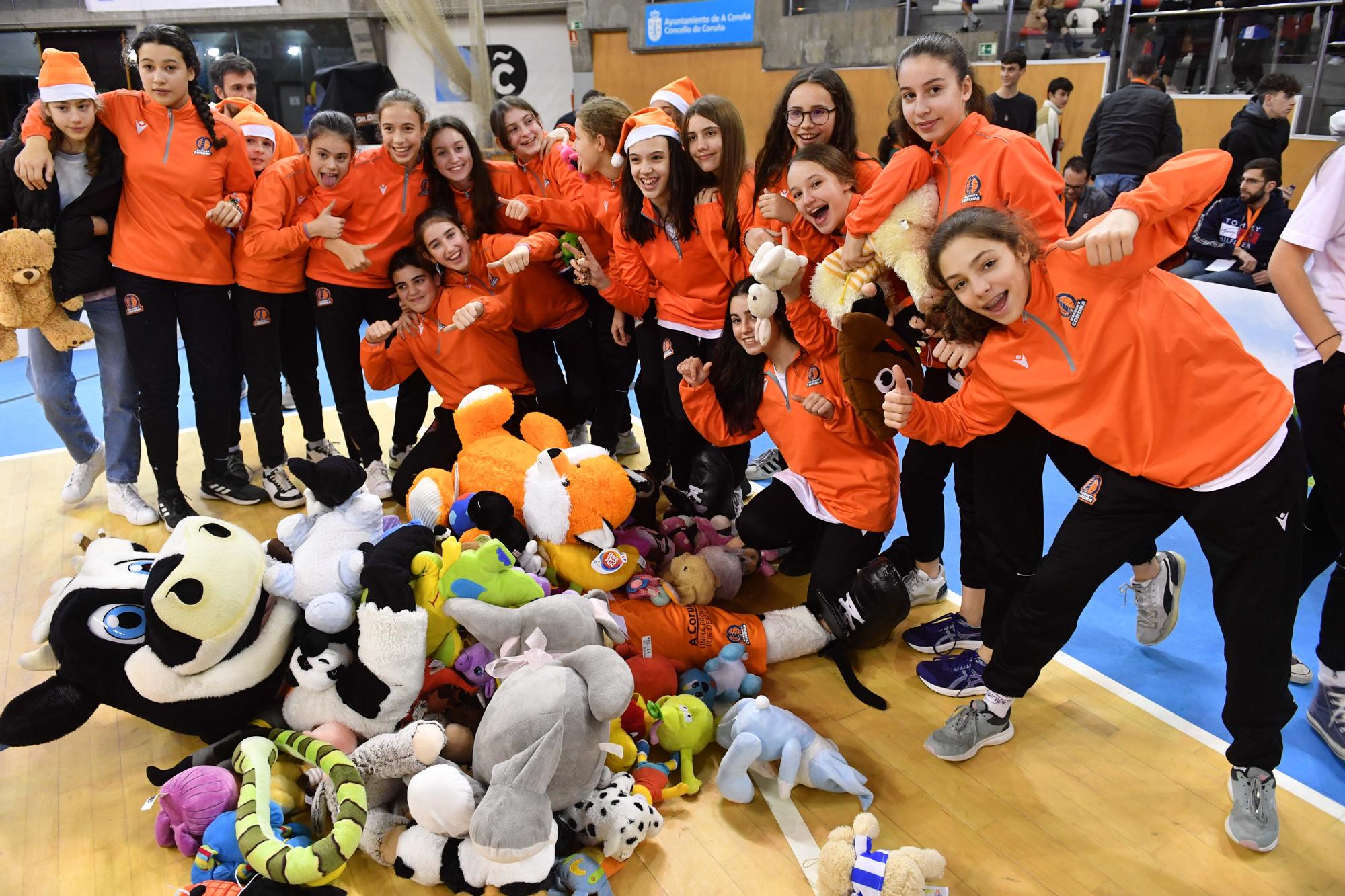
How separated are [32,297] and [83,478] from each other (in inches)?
32.7

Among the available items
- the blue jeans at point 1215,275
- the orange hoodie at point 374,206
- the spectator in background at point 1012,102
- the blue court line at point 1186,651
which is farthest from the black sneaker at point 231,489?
the spectator in background at point 1012,102

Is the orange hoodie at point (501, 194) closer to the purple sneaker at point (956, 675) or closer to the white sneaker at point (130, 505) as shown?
the white sneaker at point (130, 505)

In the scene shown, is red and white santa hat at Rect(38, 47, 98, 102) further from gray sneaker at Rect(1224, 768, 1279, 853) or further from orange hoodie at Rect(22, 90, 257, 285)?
gray sneaker at Rect(1224, 768, 1279, 853)

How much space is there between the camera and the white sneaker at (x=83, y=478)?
11.5 feet

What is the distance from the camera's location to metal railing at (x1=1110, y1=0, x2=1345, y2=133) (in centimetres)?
573

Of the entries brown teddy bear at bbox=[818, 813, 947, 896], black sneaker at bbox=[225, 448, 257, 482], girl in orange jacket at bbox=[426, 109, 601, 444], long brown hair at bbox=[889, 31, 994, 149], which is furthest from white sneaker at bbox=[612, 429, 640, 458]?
brown teddy bear at bbox=[818, 813, 947, 896]

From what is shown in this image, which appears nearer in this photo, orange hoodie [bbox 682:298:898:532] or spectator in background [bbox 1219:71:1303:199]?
orange hoodie [bbox 682:298:898:532]

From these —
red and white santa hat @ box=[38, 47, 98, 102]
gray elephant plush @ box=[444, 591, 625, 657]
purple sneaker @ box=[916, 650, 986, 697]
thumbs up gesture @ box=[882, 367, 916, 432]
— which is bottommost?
purple sneaker @ box=[916, 650, 986, 697]

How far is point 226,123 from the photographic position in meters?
3.10

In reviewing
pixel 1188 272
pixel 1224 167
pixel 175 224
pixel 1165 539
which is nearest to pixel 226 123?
pixel 175 224

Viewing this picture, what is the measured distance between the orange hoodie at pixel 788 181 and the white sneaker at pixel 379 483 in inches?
70.0

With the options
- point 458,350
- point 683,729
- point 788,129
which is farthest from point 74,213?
point 683,729

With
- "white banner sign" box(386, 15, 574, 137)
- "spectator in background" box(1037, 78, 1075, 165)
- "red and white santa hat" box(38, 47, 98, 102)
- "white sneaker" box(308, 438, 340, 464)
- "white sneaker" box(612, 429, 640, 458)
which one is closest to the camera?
"red and white santa hat" box(38, 47, 98, 102)

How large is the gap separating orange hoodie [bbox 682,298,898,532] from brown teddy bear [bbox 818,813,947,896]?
95 cm
